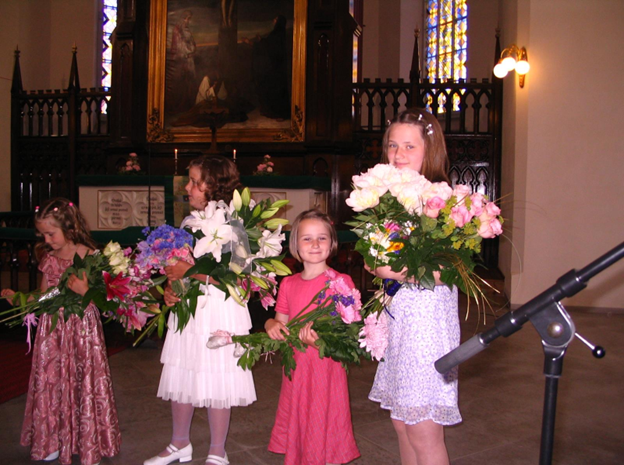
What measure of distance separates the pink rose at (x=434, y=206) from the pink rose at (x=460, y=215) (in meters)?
0.04

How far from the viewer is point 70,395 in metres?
2.96

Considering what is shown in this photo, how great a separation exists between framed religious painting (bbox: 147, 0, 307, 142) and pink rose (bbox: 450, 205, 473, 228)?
27.0 ft

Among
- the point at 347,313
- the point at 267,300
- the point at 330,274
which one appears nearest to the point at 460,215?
the point at 347,313

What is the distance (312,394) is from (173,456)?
87cm

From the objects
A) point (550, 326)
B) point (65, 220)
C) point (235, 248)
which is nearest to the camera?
point (550, 326)

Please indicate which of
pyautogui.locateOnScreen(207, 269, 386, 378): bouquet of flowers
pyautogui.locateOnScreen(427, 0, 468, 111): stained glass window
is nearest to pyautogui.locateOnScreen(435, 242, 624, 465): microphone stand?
pyautogui.locateOnScreen(207, 269, 386, 378): bouquet of flowers

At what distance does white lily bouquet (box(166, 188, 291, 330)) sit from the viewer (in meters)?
2.38

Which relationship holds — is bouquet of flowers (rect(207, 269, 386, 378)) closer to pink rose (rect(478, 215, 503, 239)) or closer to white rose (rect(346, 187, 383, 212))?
white rose (rect(346, 187, 383, 212))

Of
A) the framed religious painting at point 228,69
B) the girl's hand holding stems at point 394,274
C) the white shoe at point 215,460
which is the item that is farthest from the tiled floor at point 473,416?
the framed religious painting at point 228,69

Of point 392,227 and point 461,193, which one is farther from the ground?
point 461,193

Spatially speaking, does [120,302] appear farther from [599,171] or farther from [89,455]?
[599,171]

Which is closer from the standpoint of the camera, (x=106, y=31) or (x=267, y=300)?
(x=267, y=300)

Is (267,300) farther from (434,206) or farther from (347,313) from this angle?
(434,206)

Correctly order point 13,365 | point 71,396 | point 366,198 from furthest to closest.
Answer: point 13,365
point 71,396
point 366,198
